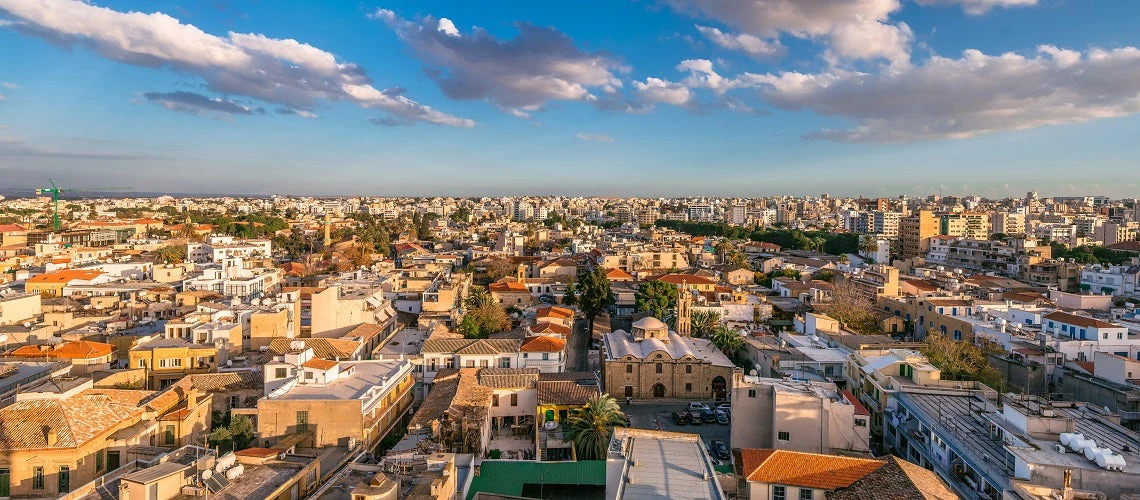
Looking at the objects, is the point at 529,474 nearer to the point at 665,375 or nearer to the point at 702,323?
the point at 665,375

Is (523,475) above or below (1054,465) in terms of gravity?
below

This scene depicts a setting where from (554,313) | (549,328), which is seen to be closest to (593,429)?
(549,328)

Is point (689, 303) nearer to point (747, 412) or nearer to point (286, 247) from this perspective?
point (747, 412)

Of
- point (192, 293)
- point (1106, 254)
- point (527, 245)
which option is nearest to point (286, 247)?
point (527, 245)

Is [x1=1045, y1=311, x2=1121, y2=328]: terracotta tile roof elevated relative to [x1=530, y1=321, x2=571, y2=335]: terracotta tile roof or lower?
elevated

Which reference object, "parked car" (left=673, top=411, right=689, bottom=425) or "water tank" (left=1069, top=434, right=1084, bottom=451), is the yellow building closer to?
"parked car" (left=673, top=411, right=689, bottom=425)

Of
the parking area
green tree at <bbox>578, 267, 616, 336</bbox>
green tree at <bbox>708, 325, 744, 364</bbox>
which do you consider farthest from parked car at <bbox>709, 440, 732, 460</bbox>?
green tree at <bbox>578, 267, 616, 336</bbox>
